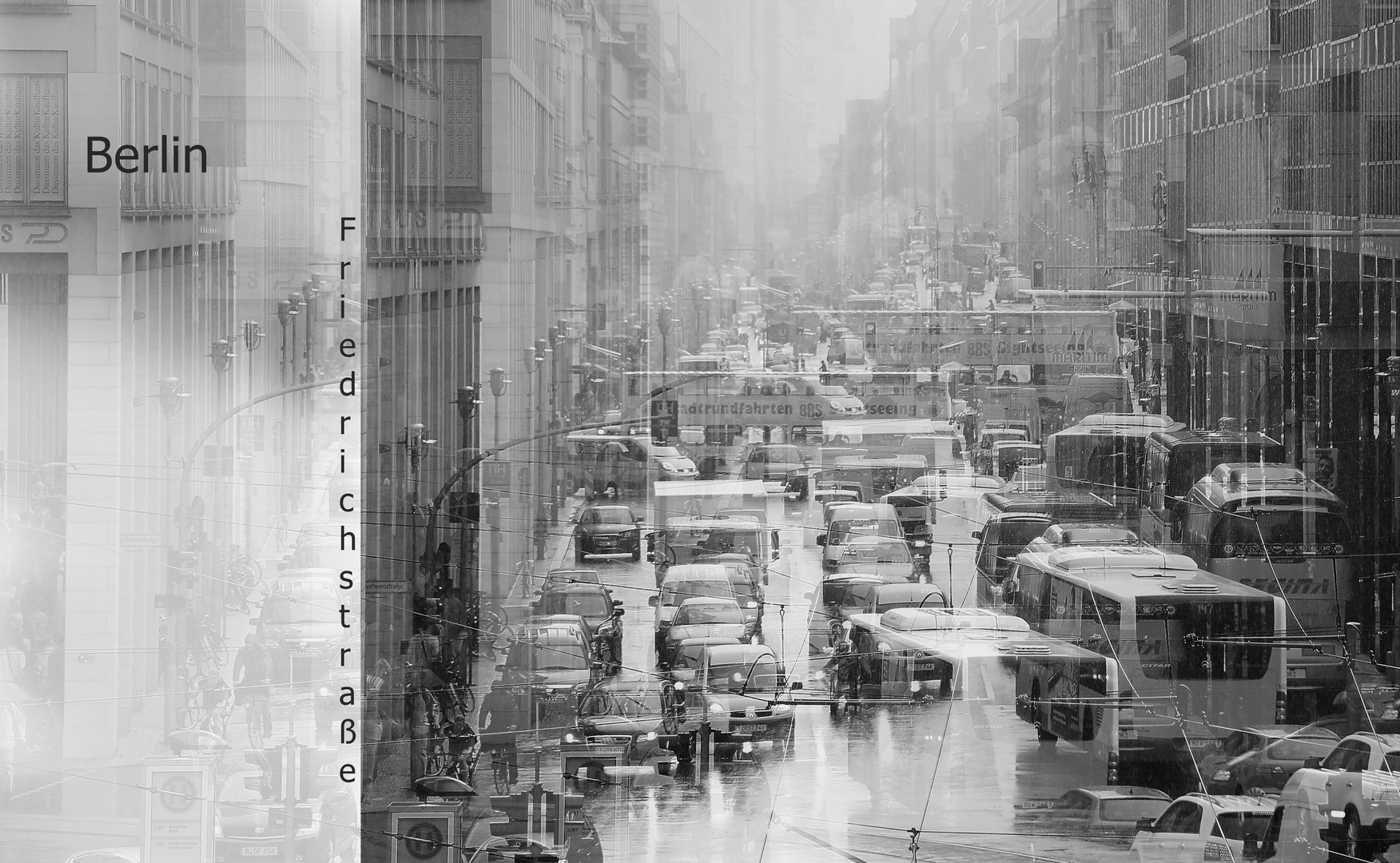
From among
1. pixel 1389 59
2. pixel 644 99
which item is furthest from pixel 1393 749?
pixel 644 99

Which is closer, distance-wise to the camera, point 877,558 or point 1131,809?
point 1131,809

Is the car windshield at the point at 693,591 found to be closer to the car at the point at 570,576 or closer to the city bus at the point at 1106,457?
the car at the point at 570,576

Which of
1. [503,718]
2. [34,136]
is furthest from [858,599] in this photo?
[34,136]

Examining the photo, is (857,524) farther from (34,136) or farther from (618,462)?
(34,136)

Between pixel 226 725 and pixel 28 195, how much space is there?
194 cm

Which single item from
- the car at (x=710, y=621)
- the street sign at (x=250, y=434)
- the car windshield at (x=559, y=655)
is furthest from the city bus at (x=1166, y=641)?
the street sign at (x=250, y=434)

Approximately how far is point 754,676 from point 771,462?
113cm

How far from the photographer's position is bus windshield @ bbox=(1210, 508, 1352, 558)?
6.27 metres

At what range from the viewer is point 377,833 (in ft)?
16.6

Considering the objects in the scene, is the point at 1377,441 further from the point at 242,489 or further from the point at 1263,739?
the point at 242,489

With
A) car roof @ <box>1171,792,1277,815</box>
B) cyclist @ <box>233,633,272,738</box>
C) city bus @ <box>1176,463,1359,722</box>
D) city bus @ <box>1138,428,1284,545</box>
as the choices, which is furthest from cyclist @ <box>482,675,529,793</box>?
city bus @ <box>1176,463,1359,722</box>

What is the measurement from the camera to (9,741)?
4.68 metres

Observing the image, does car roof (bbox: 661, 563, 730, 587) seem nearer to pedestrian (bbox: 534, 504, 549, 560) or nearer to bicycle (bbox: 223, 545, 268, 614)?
pedestrian (bbox: 534, 504, 549, 560)

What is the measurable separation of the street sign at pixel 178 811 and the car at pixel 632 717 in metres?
1.36
